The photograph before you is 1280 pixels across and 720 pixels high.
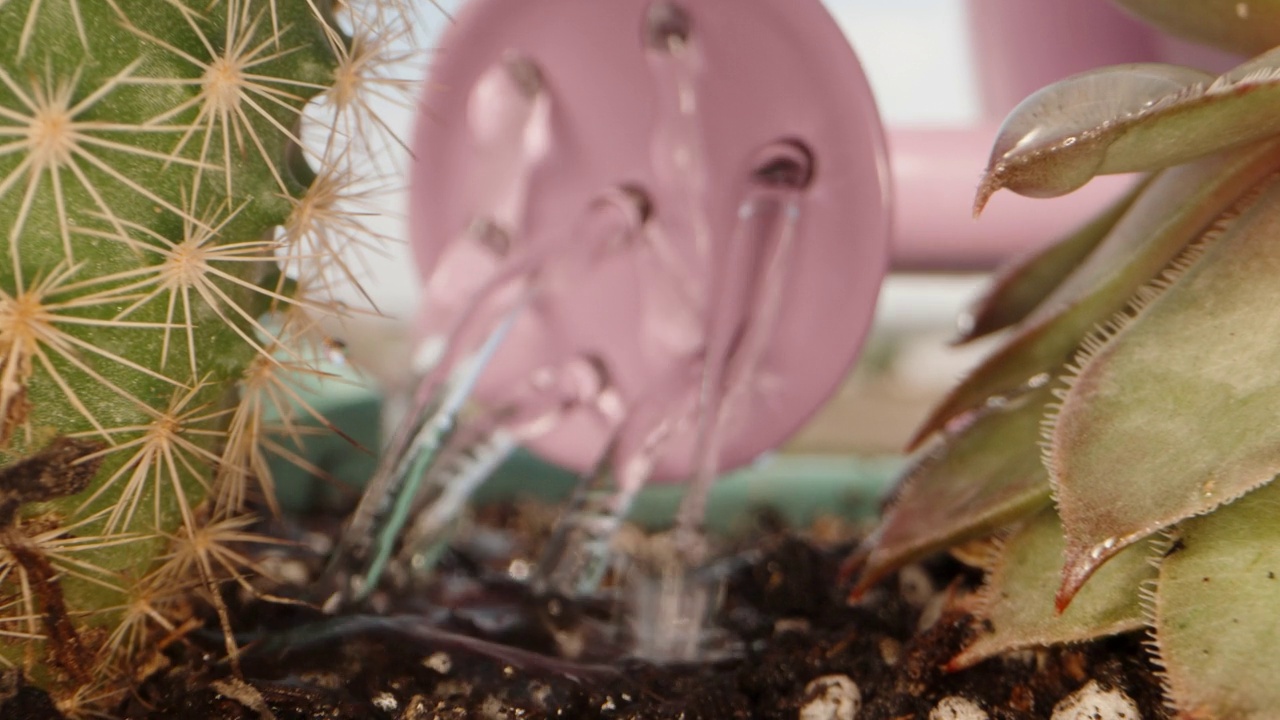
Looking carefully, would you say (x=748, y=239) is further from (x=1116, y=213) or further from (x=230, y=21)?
(x=230, y=21)

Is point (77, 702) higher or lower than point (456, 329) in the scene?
lower

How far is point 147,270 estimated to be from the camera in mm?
347

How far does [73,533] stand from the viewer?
0.38m

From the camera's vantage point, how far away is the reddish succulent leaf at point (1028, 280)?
56 centimetres

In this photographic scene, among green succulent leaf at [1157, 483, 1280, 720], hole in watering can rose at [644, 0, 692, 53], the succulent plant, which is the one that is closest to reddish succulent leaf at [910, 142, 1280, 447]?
the succulent plant

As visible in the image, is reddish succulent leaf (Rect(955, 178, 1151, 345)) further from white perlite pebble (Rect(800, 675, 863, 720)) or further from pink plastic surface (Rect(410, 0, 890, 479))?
white perlite pebble (Rect(800, 675, 863, 720))

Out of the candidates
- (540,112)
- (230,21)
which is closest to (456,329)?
(540,112)

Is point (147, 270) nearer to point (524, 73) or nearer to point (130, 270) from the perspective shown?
point (130, 270)

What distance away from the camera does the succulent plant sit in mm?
336

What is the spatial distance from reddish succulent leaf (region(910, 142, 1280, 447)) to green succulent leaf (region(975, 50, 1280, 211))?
7 cm

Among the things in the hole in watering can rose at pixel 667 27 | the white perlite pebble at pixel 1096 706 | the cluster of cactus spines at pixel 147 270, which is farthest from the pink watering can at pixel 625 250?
the white perlite pebble at pixel 1096 706

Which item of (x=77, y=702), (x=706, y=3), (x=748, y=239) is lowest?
(x=77, y=702)

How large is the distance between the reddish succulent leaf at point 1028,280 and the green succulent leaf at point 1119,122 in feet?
0.66

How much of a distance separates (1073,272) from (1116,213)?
0.12 feet
